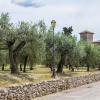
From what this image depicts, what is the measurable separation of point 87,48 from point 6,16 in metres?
35.8

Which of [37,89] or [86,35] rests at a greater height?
[86,35]

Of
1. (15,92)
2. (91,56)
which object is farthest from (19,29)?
(91,56)

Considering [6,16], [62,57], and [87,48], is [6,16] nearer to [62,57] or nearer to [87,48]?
[62,57]

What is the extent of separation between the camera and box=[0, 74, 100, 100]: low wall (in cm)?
2120

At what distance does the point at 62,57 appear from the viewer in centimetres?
4712

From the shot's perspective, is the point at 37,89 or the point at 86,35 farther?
the point at 86,35

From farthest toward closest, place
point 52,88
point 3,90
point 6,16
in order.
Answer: point 6,16
point 52,88
point 3,90

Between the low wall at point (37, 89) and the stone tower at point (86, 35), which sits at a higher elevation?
the stone tower at point (86, 35)

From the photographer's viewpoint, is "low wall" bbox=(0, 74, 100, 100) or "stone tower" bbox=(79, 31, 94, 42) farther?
"stone tower" bbox=(79, 31, 94, 42)

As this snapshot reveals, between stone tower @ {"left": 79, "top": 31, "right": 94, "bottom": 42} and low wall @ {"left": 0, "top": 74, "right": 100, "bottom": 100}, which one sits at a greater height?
stone tower @ {"left": 79, "top": 31, "right": 94, "bottom": 42}

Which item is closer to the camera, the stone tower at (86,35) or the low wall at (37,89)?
the low wall at (37,89)

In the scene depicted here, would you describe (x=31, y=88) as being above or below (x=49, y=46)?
below

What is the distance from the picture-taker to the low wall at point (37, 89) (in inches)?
835

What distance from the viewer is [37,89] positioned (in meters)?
25.6
